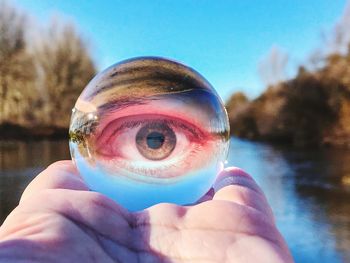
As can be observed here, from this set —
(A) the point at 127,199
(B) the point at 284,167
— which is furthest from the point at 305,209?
(A) the point at 127,199

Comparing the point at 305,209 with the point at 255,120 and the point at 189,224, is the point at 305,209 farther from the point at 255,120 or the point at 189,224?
the point at 255,120

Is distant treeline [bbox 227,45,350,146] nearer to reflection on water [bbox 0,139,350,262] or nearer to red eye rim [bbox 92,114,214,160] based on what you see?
reflection on water [bbox 0,139,350,262]

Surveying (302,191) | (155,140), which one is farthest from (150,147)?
(302,191)

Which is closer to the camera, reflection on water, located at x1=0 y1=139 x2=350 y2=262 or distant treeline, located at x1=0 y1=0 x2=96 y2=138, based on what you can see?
reflection on water, located at x1=0 y1=139 x2=350 y2=262

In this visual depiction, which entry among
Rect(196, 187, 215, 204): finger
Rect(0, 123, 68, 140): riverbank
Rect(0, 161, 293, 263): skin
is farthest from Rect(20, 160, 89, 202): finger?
Rect(0, 123, 68, 140): riverbank

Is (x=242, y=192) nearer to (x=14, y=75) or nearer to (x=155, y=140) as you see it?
(x=155, y=140)
